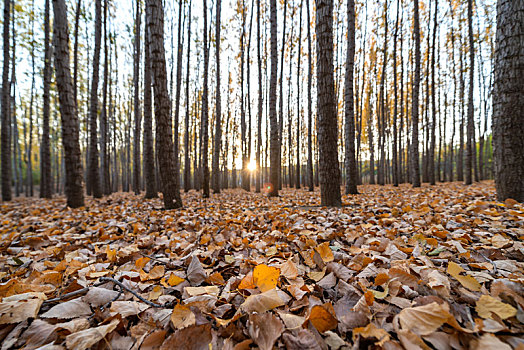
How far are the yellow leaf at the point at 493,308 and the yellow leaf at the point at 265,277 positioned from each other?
763mm

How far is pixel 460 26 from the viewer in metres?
11.4

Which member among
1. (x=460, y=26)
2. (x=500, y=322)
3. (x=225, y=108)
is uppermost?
(x=460, y=26)

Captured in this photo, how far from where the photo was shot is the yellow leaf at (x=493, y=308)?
28.6 inches

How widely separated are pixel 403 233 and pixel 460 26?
15.8 meters

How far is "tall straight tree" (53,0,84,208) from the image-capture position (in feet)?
15.8

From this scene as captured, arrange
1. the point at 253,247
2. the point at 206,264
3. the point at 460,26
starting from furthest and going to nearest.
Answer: the point at 460,26
the point at 253,247
the point at 206,264

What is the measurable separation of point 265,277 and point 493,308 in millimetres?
858

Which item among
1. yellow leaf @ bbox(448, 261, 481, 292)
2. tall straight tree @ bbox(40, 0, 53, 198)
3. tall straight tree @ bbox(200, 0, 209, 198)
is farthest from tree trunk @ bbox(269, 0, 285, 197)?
tall straight tree @ bbox(40, 0, 53, 198)

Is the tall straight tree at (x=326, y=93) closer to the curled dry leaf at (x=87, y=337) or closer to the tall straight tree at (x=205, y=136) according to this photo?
the curled dry leaf at (x=87, y=337)

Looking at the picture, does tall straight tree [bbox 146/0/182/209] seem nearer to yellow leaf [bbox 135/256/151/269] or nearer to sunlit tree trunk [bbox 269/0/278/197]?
yellow leaf [bbox 135/256/151/269]

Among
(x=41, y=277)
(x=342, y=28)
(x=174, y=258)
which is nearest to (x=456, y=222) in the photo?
(x=174, y=258)

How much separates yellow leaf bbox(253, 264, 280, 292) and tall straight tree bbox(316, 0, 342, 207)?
2745 mm

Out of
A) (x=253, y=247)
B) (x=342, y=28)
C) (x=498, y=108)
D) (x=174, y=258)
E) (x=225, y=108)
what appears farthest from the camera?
(x=225, y=108)

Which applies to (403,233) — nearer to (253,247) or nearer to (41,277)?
(253,247)
